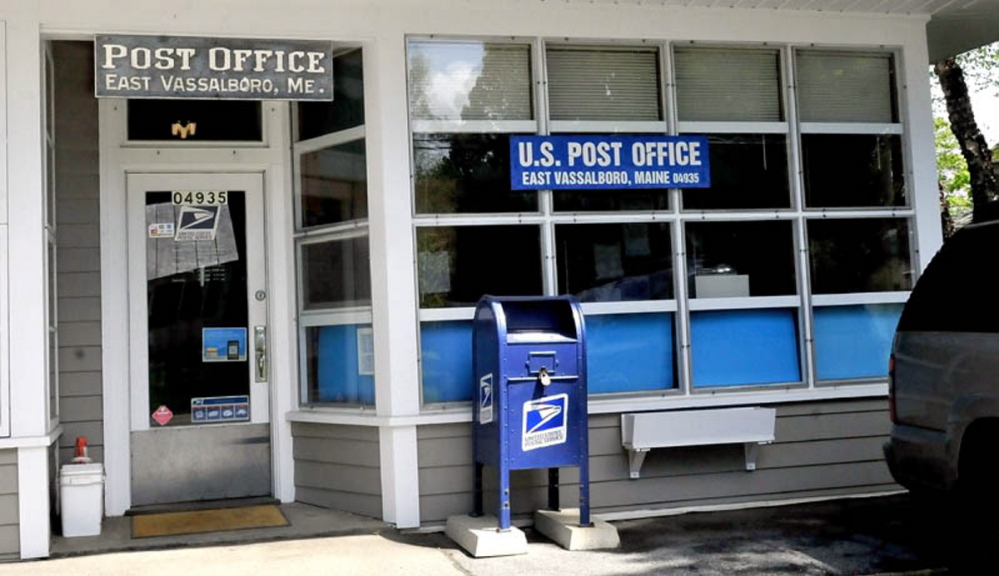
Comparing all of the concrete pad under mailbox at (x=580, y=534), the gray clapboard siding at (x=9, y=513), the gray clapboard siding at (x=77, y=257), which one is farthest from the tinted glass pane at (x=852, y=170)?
the gray clapboard siding at (x=9, y=513)

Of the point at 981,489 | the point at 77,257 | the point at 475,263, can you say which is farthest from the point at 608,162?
the point at 77,257

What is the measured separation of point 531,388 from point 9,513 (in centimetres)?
304

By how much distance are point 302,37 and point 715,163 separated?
2.90m

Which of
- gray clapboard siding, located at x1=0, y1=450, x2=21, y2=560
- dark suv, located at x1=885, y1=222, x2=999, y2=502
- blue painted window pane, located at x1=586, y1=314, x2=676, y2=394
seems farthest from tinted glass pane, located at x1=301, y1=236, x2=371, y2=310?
dark suv, located at x1=885, y1=222, x2=999, y2=502

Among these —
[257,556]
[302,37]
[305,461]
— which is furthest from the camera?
[305,461]

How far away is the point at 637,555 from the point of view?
571 cm

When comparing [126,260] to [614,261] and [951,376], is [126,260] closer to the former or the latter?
[614,261]

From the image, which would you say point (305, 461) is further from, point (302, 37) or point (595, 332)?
point (302, 37)

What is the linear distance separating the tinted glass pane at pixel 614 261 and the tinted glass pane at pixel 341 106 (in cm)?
156

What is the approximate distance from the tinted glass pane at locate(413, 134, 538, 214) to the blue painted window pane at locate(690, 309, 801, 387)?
1.47 metres

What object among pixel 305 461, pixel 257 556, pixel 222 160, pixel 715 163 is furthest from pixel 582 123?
pixel 257 556

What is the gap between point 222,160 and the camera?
7.15 meters

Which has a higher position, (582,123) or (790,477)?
(582,123)

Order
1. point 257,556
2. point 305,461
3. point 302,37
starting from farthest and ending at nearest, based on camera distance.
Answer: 1. point 305,461
2. point 302,37
3. point 257,556
